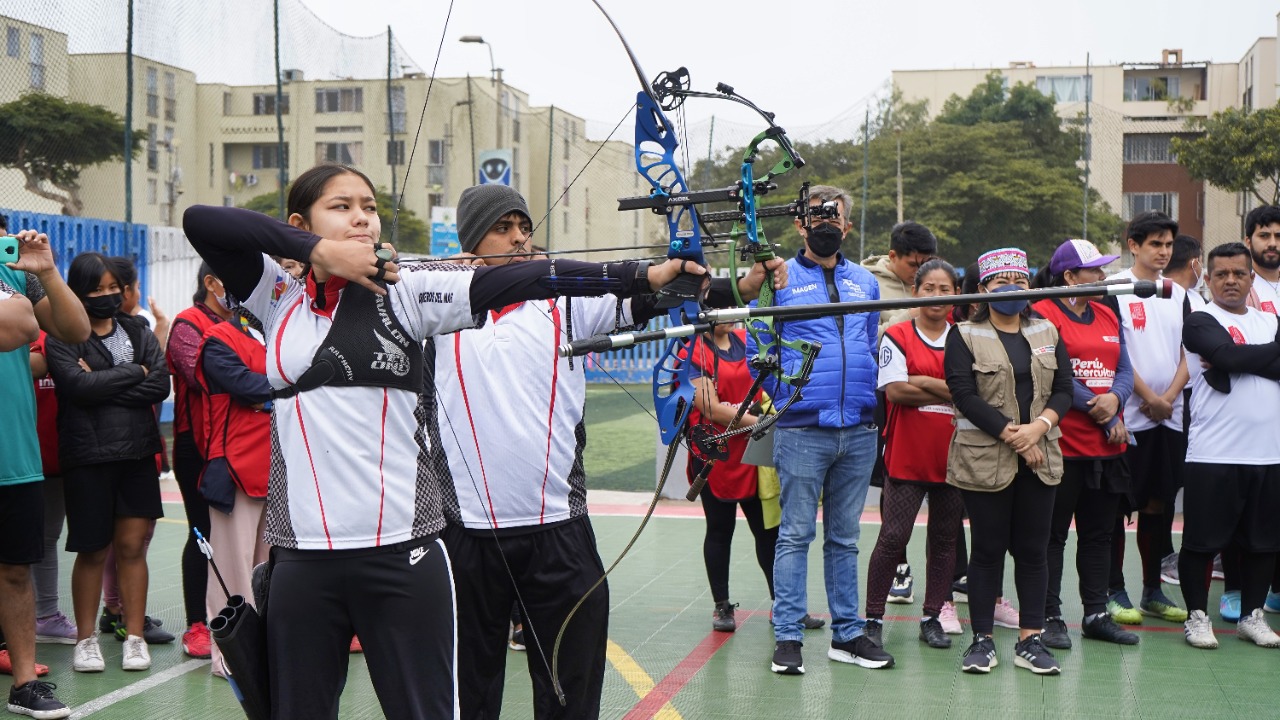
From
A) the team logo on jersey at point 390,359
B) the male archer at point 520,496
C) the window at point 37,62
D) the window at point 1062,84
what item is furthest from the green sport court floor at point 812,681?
the window at point 1062,84

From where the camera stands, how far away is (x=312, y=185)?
279 centimetres

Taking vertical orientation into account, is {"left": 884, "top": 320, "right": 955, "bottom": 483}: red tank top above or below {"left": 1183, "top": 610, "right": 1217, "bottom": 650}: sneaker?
above

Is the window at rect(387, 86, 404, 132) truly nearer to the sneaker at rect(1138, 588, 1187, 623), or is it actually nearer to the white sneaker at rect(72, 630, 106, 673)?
the white sneaker at rect(72, 630, 106, 673)

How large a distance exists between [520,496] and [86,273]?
2868 mm

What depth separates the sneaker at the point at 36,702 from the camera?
4.39 metres

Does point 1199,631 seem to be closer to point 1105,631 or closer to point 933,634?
point 1105,631

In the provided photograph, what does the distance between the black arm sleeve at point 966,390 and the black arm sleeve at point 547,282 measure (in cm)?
281

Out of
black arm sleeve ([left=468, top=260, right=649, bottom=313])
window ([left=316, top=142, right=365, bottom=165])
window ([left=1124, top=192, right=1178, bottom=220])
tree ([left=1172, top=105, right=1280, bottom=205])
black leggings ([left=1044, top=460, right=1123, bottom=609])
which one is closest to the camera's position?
black arm sleeve ([left=468, top=260, right=649, bottom=313])

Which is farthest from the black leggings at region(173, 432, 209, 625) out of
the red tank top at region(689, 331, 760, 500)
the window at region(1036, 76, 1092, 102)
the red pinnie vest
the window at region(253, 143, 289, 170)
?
the window at region(1036, 76, 1092, 102)

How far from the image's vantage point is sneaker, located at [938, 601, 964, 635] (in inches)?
224

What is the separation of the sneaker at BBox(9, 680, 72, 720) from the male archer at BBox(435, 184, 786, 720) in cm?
206

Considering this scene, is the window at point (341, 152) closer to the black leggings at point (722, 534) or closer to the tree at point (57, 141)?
the tree at point (57, 141)

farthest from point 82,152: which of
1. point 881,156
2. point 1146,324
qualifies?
point 881,156

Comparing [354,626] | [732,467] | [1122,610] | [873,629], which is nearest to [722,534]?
[732,467]
